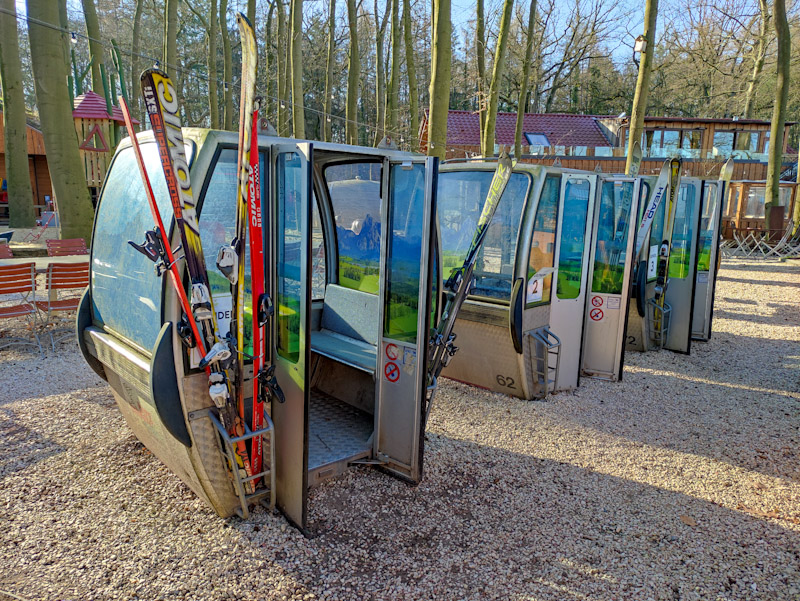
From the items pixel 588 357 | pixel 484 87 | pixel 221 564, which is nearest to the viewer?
pixel 221 564

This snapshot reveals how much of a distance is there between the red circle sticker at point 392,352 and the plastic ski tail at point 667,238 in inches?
191

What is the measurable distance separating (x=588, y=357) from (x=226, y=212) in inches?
201

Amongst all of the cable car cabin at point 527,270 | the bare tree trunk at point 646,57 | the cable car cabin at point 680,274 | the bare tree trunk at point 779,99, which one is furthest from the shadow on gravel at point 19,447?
the bare tree trunk at point 779,99

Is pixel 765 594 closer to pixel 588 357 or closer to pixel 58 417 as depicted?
pixel 588 357

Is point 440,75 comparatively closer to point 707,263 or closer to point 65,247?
point 707,263

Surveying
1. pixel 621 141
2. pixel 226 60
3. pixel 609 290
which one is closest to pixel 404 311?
pixel 609 290

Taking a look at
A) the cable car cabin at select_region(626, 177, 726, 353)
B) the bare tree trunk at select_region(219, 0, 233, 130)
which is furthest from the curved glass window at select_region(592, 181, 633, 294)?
the bare tree trunk at select_region(219, 0, 233, 130)

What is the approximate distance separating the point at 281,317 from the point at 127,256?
1.01 metres

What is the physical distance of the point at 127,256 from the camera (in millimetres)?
3533

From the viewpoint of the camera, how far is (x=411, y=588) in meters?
3.15

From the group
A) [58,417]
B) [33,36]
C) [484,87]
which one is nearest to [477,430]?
[58,417]

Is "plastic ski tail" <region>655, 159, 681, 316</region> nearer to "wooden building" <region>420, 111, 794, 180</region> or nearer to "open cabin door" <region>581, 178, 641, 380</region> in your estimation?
"open cabin door" <region>581, 178, 641, 380</region>

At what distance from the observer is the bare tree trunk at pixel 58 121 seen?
10016mm

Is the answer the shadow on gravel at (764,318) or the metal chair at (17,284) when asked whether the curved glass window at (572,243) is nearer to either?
the shadow on gravel at (764,318)
